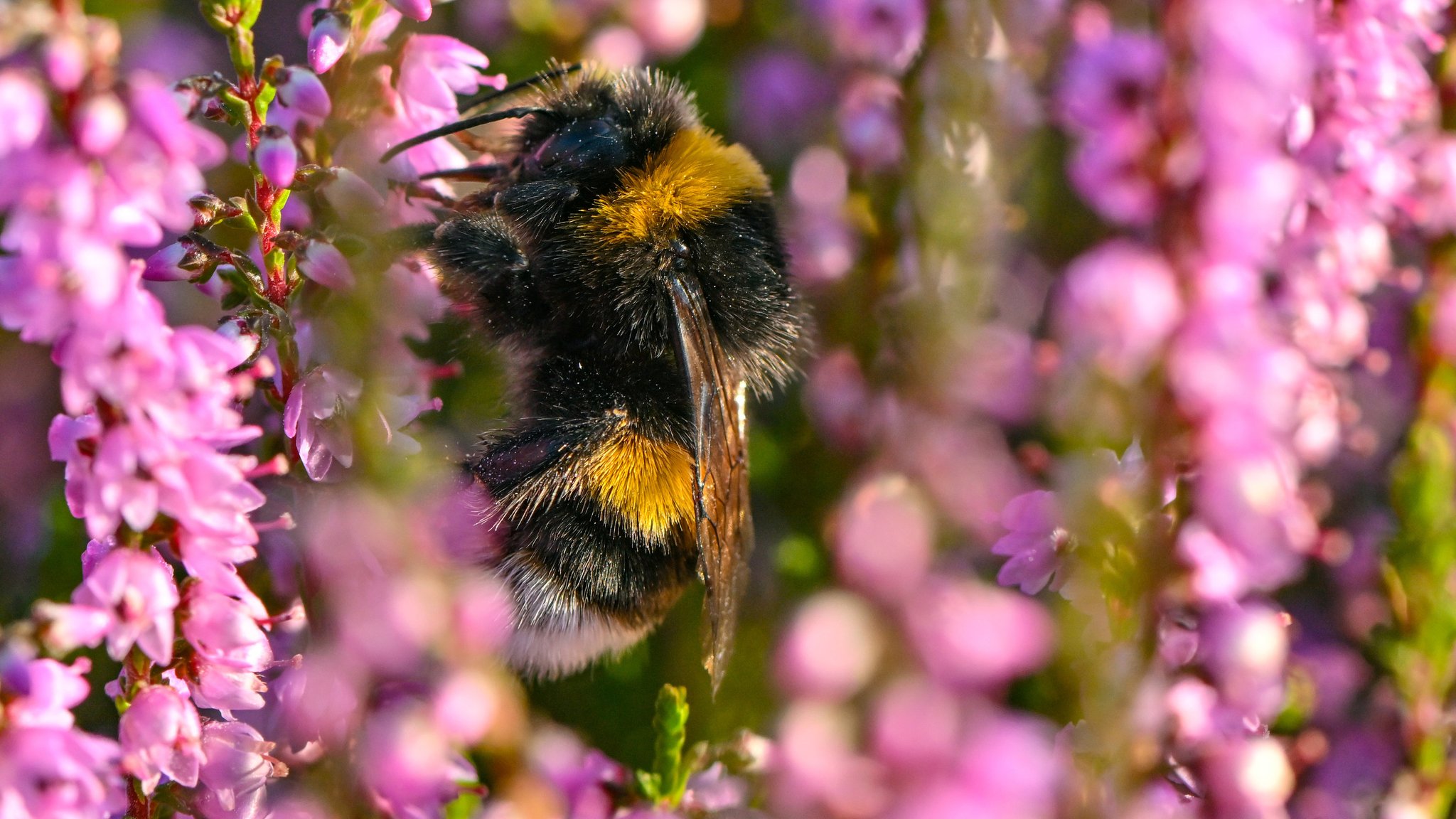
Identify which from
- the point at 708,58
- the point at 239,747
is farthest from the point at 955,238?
the point at 708,58

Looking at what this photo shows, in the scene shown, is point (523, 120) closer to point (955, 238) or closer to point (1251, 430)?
point (955, 238)

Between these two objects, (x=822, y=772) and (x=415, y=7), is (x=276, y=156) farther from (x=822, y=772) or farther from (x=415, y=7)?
(x=822, y=772)

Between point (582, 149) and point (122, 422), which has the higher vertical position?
point (122, 422)

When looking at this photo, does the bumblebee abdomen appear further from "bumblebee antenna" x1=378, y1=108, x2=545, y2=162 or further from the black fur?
"bumblebee antenna" x1=378, y1=108, x2=545, y2=162

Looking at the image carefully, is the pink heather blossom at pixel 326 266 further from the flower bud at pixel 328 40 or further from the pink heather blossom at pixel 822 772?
the pink heather blossom at pixel 822 772

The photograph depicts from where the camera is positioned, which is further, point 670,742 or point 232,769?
point 670,742

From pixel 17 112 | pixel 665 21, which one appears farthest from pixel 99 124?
pixel 665 21
